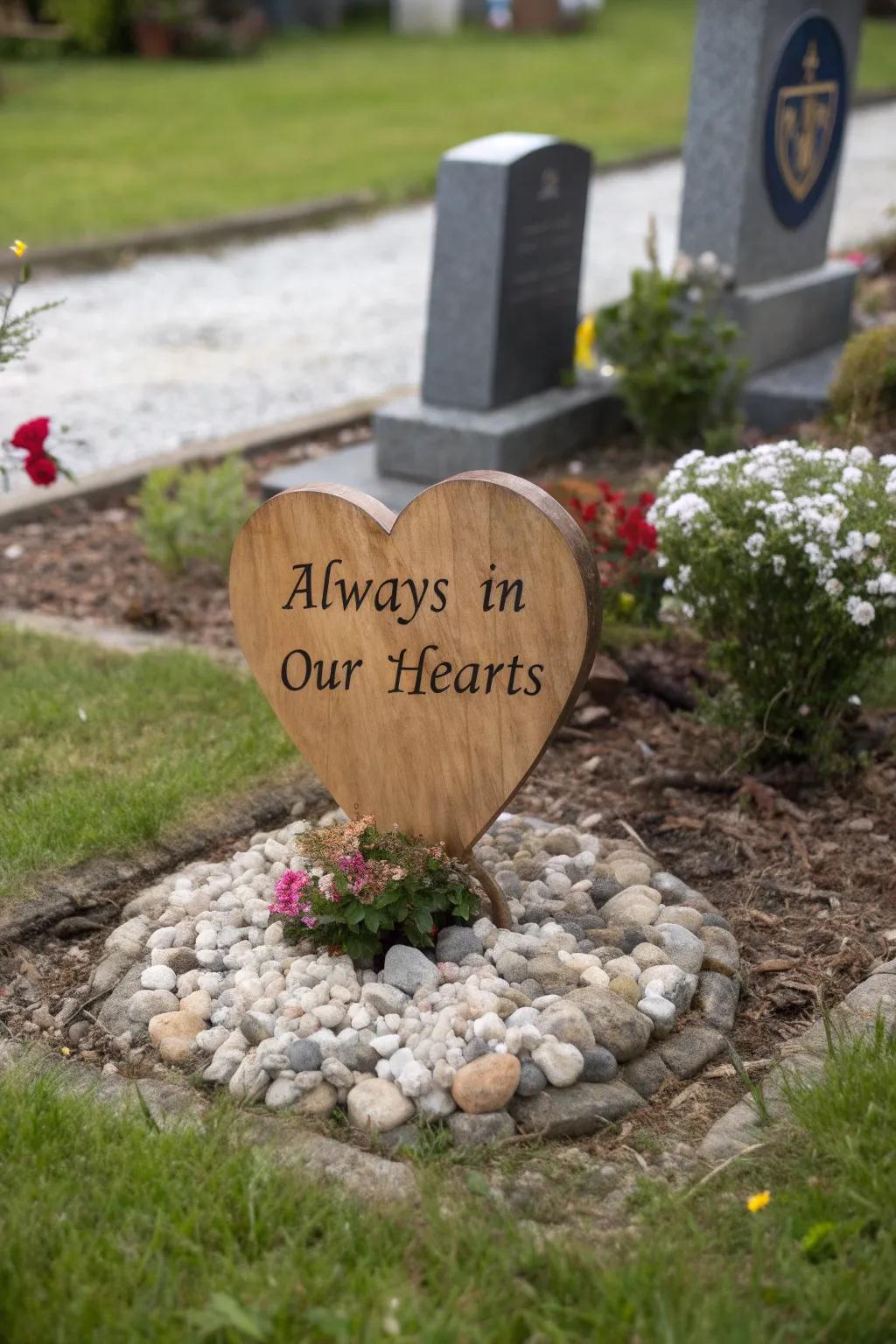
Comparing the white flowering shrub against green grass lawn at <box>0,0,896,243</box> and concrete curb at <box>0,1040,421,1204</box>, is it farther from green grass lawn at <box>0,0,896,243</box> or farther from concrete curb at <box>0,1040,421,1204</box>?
green grass lawn at <box>0,0,896,243</box>

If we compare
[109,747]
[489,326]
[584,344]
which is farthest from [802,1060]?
[584,344]

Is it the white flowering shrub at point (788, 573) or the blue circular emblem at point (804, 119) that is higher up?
the blue circular emblem at point (804, 119)

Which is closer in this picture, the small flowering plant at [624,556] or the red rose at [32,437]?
the red rose at [32,437]

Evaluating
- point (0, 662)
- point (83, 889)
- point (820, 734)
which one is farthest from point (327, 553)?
point (0, 662)

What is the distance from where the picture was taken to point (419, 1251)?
7.32ft

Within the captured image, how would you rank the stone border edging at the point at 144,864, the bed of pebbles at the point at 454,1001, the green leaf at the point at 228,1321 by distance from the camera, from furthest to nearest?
the stone border edging at the point at 144,864 → the bed of pebbles at the point at 454,1001 → the green leaf at the point at 228,1321

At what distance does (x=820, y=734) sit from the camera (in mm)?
3877

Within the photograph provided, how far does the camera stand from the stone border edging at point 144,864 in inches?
128

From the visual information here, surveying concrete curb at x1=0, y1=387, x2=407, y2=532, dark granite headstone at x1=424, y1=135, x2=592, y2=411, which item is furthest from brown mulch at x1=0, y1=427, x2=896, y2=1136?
dark granite headstone at x1=424, y1=135, x2=592, y2=411

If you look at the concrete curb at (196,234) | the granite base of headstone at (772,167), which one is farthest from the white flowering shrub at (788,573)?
the concrete curb at (196,234)

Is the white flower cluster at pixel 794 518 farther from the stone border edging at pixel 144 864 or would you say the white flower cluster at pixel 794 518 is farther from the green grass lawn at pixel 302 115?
the green grass lawn at pixel 302 115

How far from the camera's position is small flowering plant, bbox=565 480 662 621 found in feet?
15.5

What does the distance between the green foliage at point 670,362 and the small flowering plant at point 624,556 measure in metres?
1.46

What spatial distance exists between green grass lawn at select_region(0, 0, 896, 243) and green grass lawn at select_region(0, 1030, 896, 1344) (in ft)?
31.2
